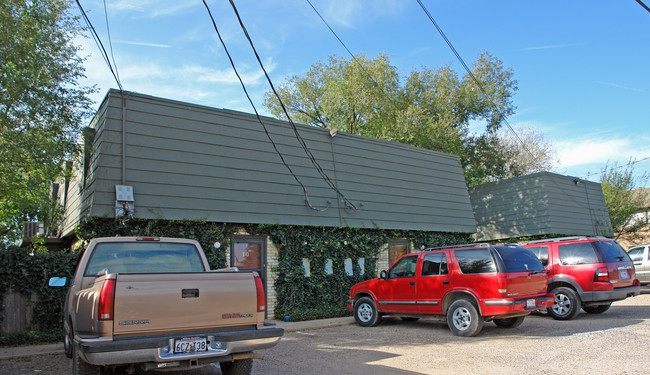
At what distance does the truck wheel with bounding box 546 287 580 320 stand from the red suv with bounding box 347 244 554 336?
1.68 m

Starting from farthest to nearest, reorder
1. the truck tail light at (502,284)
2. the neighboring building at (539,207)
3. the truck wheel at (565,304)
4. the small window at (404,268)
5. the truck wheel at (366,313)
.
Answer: the neighboring building at (539,207) → the truck wheel at (366,313) → the truck wheel at (565,304) → the small window at (404,268) → the truck tail light at (502,284)

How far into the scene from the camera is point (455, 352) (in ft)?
24.9

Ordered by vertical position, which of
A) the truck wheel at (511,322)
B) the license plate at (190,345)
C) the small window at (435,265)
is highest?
the small window at (435,265)

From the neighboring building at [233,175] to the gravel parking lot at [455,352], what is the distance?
345cm

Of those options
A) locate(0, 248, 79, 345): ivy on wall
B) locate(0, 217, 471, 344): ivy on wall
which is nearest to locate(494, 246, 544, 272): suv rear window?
locate(0, 217, 471, 344): ivy on wall

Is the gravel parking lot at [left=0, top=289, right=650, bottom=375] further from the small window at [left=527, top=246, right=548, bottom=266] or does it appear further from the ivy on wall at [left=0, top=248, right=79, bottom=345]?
the ivy on wall at [left=0, top=248, right=79, bottom=345]

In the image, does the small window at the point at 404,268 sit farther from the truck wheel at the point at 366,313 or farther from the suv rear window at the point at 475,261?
the suv rear window at the point at 475,261

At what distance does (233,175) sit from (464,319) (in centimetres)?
639

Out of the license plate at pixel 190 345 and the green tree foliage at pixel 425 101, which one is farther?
the green tree foliage at pixel 425 101

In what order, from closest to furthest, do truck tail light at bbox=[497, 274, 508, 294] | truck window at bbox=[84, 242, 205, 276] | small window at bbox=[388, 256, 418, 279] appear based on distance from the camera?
truck window at bbox=[84, 242, 205, 276] → truck tail light at bbox=[497, 274, 508, 294] → small window at bbox=[388, 256, 418, 279]

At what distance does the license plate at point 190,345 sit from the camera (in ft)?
16.0

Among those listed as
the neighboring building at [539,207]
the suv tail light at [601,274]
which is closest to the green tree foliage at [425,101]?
the neighboring building at [539,207]

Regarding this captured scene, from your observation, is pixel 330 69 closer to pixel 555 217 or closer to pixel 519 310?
pixel 555 217

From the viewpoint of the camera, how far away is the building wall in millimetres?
10586
